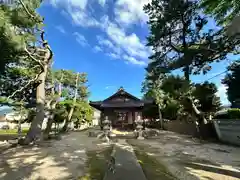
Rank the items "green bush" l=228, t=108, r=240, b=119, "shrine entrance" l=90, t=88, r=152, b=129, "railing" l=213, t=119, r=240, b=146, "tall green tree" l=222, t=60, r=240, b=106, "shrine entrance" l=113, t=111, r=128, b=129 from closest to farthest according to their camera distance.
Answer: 1. "railing" l=213, t=119, r=240, b=146
2. "green bush" l=228, t=108, r=240, b=119
3. "tall green tree" l=222, t=60, r=240, b=106
4. "shrine entrance" l=90, t=88, r=152, b=129
5. "shrine entrance" l=113, t=111, r=128, b=129

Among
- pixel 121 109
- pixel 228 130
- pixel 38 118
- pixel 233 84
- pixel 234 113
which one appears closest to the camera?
pixel 228 130

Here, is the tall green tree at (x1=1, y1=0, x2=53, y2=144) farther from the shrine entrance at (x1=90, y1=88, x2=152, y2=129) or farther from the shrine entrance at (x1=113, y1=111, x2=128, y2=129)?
the shrine entrance at (x1=113, y1=111, x2=128, y2=129)

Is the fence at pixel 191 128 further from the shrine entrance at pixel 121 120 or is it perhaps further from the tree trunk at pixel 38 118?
the tree trunk at pixel 38 118

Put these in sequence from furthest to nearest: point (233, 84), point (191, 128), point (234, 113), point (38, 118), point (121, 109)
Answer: point (121, 109) → point (233, 84) → point (191, 128) → point (234, 113) → point (38, 118)

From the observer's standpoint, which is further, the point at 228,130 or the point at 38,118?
the point at 38,118

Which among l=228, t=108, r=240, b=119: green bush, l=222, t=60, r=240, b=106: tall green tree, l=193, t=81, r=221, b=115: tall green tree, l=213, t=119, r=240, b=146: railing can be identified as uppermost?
l=222, t=60, r=240, b=106: tall green tree

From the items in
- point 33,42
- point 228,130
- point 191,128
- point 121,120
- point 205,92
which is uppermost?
point 33,42

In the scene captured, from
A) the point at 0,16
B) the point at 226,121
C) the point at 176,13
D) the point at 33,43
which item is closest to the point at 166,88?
the point at 226,121

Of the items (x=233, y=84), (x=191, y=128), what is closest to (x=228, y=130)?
(x=191, y=128)

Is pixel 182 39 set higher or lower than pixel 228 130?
higher

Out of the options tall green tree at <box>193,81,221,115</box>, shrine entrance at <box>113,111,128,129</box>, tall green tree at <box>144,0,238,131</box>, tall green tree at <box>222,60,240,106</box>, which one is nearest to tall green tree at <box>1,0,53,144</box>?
tall green tree at <box>144,0,238,131</box>

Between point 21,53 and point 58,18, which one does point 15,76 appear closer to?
point 21,53

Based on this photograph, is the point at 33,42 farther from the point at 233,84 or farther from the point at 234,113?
the point at 233,84

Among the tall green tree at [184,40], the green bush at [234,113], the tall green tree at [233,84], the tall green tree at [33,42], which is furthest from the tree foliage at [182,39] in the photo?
the tall green tree at [233,84]
